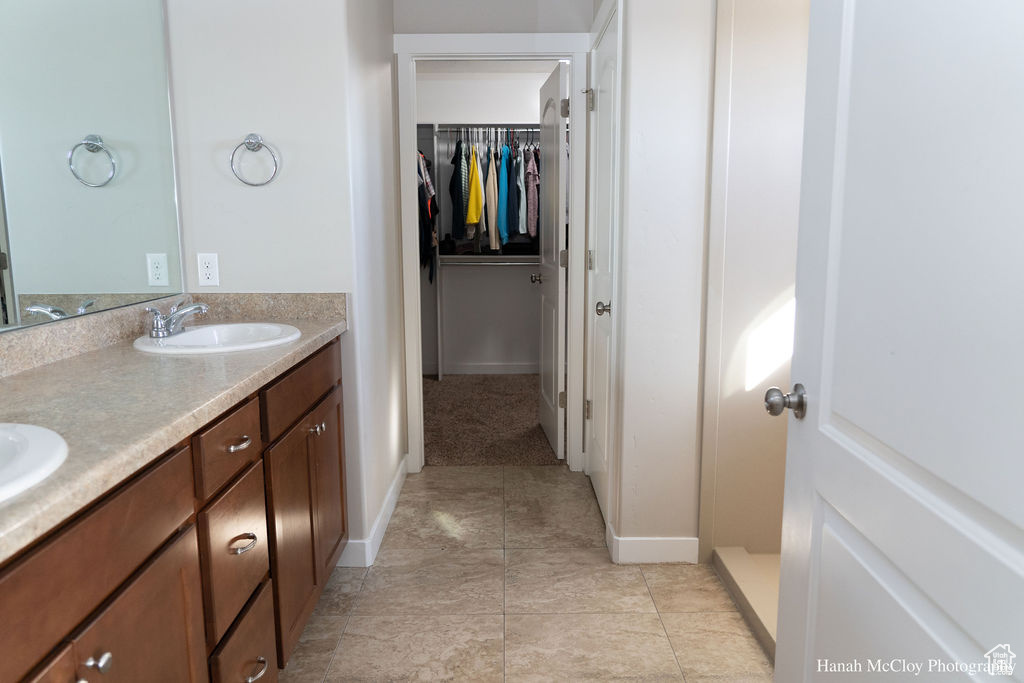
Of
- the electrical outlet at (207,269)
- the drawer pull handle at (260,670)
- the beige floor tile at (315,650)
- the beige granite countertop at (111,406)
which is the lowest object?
the beige floor tile at (315,650)

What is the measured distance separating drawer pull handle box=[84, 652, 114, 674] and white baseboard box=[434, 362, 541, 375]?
476 cm

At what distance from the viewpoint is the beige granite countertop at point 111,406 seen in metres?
0.82

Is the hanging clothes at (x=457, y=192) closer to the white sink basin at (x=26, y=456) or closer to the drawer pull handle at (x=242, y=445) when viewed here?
the drawer pull handle at (x=242, y=445)

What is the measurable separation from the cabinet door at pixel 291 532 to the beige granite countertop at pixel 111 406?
9.1 inches

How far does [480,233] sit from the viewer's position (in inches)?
213

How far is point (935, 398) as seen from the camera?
2.69 feet

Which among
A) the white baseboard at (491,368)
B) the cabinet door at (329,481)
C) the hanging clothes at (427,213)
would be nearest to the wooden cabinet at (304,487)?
the cabinet door at (329,481)

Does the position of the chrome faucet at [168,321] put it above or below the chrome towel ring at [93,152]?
below

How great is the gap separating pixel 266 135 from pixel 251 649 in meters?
1.57

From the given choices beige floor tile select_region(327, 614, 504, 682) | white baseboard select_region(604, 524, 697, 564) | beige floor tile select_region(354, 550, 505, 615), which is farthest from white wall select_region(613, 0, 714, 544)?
beige floor tile select_region(327, 614, 504, 682)

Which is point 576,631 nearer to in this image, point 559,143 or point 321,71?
point 321,71

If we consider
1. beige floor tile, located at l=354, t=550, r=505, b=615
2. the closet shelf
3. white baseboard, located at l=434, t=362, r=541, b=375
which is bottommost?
beige floor tile, located at l=354, t=550, r=505, b=615

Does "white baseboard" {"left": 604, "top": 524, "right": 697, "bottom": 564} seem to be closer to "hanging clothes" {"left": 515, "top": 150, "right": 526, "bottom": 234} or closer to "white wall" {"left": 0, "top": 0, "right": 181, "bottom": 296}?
"white wall" {"left": 0, "top": 0, "right": 181, "bottom": 296}

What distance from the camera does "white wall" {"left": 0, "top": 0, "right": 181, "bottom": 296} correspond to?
156 cm
